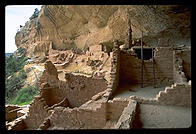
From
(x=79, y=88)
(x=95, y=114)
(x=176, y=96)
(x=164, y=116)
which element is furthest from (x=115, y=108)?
(x=79, y=88)

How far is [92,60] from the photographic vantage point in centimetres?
1842

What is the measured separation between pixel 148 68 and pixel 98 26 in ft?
35.9

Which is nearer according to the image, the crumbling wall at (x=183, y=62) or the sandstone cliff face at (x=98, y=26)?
the crumbling wall at (x=183, y=62)

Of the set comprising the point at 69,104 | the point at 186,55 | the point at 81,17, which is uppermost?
the point at 81,17

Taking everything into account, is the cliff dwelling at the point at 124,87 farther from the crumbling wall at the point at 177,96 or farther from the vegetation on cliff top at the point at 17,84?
the vegetation on cliff top at the point at 17,84

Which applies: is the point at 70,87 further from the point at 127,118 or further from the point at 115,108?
the point at 127,118

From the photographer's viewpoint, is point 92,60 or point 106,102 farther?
point 92,60

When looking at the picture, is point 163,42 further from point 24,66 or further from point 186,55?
point 24,66

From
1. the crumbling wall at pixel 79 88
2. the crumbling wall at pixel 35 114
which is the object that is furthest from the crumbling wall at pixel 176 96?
the crumbling wall at pixel 35 114

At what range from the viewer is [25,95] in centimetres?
1736

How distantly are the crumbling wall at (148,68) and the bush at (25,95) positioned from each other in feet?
36.1

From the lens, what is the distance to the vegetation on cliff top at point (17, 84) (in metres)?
17.3

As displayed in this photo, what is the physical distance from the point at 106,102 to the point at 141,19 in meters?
8.92
